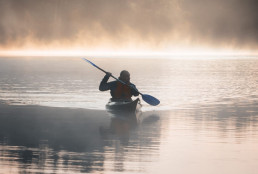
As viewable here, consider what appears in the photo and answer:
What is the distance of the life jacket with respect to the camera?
933 inches

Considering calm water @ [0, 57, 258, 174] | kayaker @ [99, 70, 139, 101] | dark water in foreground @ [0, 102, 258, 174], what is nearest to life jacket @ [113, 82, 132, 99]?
kayaker @ [99, 70, 139, 101]

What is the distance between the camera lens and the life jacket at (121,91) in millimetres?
23703

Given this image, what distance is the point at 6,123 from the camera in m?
19.9

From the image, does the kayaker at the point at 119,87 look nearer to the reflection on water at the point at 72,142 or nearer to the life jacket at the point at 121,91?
the life jacket at the point at 121,91

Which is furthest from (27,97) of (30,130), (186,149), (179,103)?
(186,149)

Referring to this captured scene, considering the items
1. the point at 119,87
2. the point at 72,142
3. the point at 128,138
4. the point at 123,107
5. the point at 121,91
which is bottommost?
the point at 72,142

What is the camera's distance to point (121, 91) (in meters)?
23.8

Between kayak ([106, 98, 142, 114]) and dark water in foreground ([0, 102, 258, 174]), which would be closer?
dark water in foreground ([0, 102, 258, 174])

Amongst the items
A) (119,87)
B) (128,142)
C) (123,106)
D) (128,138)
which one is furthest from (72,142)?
(119,87)

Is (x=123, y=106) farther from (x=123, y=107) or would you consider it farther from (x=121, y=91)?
(x=121, y=91)

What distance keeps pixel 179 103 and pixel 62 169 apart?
1583cm

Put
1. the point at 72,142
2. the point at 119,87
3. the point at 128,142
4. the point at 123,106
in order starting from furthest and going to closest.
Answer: the point at 119,87 → the point at 123,106 → the point at 128,142 → the point at 72,142

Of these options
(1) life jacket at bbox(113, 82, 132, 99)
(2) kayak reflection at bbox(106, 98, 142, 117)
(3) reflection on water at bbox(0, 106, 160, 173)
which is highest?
(1) life jacket at bbox(113, 82, 132, 99)

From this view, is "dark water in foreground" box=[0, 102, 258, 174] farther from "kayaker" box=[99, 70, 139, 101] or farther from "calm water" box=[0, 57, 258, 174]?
"kayaker" box=[99, 70, 139, 101]
